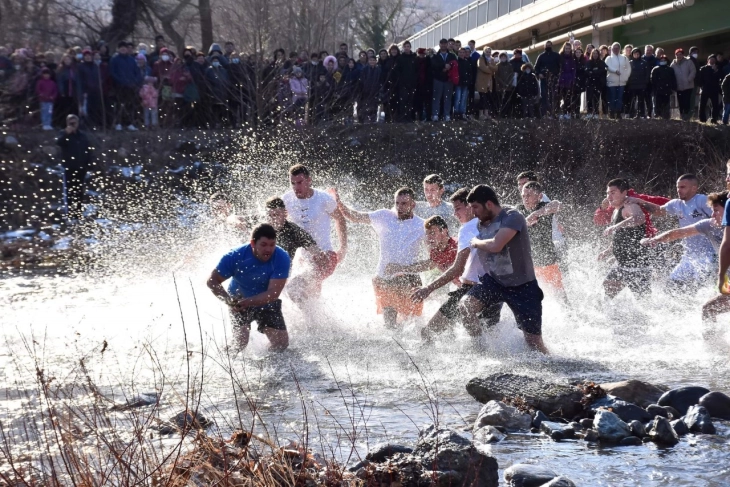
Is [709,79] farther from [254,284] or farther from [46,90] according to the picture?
[254,284]

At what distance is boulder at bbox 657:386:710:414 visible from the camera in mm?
6809

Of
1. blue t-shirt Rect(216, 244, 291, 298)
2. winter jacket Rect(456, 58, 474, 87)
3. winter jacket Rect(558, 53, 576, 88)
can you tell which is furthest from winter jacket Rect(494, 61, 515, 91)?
blue t-shirt Rect(216, 244, 291, 298)

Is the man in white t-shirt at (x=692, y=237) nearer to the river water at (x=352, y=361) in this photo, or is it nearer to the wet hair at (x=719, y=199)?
the river water at (x=352, y=361)

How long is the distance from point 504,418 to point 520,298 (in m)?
1.96

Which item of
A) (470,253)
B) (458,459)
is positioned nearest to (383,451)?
(458,459)

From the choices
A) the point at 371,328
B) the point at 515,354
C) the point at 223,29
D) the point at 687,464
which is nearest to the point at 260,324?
the point at 371,328

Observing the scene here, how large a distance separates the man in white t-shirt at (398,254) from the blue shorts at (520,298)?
147 centimetres

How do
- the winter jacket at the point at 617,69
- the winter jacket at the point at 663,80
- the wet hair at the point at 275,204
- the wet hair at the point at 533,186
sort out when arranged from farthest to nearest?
the winter jacket at the point at 663,80, the winter jacket at the point at 617,69, the wet hair at the point at 533,186, the wet hair at the point at 275,204

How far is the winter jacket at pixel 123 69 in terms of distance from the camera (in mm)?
18906

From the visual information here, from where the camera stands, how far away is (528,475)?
532cm

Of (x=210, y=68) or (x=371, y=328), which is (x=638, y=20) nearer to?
(x=210, y=68)

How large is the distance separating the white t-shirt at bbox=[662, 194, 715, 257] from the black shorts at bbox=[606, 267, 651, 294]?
732mm

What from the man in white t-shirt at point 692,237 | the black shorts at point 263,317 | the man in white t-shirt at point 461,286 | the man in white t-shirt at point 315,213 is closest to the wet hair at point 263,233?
the black shorts at point 263,317

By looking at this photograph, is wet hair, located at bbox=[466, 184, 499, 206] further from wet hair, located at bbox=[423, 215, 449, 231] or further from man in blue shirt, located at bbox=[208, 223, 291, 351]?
man in blue shirt, located at bbox=[208, 223, 291, 351]
